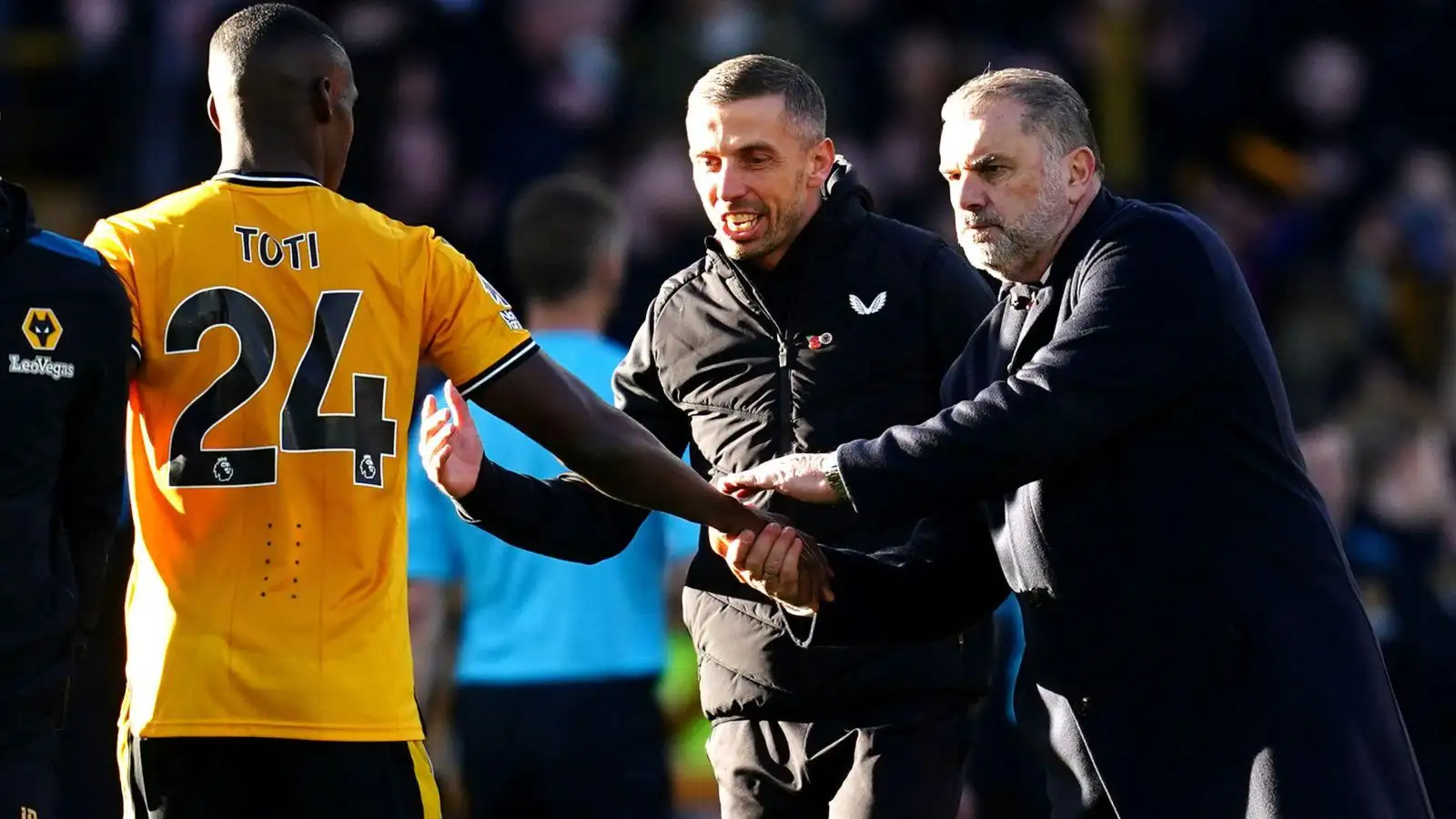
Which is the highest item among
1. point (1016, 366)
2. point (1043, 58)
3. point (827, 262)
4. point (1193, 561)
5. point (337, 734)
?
point (1043, 58)

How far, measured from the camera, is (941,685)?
16.7ft

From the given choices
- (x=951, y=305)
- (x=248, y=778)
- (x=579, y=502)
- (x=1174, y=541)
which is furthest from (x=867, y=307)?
(x=248, y=778)

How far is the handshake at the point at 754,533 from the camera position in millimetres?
4797

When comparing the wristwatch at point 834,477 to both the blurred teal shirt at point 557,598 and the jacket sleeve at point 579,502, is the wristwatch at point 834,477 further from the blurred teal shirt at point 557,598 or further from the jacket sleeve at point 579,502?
the blurred teal shirt at point 557,598

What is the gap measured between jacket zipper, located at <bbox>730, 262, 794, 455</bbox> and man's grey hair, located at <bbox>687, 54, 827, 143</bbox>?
434 millimetres

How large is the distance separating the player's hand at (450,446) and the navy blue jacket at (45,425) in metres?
0.85

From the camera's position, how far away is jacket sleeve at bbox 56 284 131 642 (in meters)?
4.05

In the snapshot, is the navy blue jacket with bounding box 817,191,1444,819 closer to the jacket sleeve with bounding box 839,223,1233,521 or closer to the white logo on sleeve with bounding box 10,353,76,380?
the jacket sleeve with bounding box 839,223,1233,521

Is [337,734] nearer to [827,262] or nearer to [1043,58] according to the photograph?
[827,262]

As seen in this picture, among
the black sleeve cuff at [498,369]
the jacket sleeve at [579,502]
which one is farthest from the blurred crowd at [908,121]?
the black sleeve cuff at [498,369]

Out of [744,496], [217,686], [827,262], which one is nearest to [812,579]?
[744,496]

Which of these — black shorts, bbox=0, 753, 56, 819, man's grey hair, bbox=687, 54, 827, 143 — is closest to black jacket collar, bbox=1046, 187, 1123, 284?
man's grey hair, bbox=687, 54, 827, 143

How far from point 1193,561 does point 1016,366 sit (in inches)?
23.8

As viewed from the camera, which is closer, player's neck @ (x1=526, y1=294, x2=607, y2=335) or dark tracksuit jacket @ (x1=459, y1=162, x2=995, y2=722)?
dark tracksuit jacket @ (x1=459, y1=162, x2=995, y2=722)
